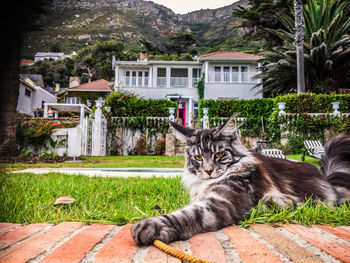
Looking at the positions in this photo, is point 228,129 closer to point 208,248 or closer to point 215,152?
point 215,152

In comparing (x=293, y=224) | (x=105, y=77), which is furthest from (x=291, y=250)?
(x=105, y=77)

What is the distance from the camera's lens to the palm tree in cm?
1309

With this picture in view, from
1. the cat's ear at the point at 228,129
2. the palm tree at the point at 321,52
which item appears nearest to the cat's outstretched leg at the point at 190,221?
the cat's ear at the point at 228,129

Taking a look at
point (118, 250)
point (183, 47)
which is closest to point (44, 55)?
point (118, 250)

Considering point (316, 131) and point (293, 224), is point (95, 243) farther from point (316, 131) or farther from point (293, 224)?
point (316, 131)

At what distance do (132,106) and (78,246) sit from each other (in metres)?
11.2

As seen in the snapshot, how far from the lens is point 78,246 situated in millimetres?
1215

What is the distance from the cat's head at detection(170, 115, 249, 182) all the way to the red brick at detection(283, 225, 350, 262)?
77cm

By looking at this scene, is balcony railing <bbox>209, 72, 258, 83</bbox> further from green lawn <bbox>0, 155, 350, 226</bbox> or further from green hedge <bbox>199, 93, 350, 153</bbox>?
green lawn <bbox>0, 155, 350, 226</bbox>

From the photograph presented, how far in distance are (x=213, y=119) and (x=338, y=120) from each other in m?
5.56

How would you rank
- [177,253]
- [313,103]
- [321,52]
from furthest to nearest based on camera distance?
1. [321,52]
2. [313,103]
3. [177,253]

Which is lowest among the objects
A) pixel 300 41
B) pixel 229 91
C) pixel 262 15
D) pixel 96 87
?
pixel 229 91

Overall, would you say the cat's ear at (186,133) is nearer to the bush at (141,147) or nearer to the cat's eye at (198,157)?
the cat's eye at (198,157)

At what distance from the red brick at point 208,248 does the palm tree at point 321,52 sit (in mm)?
14508
